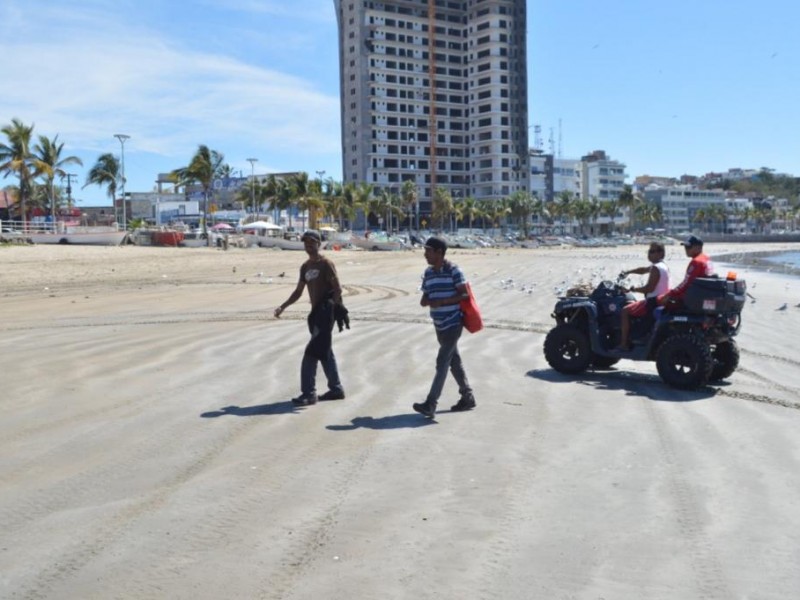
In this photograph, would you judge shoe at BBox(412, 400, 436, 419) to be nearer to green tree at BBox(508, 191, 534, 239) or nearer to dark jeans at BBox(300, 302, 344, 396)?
dark jeans at BBox(300, 302, 344, 396)

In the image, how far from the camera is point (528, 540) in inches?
178

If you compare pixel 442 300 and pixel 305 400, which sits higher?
pixel 442 300

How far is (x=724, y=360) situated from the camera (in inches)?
363

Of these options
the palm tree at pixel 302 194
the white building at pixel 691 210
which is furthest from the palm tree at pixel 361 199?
the white building at pixel 691 210

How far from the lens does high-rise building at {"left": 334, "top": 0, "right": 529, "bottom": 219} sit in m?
132

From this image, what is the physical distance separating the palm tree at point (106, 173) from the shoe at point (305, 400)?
88174 millimetres

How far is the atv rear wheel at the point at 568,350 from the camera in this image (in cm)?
961

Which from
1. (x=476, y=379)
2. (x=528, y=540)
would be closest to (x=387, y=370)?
(x=476, y=379)

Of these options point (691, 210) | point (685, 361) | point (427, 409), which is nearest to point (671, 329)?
point (685, 361)

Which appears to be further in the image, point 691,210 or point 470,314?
point 691,210

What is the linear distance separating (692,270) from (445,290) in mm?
2959

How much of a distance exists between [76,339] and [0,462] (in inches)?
284

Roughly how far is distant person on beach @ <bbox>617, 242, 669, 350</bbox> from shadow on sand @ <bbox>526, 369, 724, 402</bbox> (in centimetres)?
43

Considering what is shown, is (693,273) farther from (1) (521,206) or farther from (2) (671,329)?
(1) (521,206)
